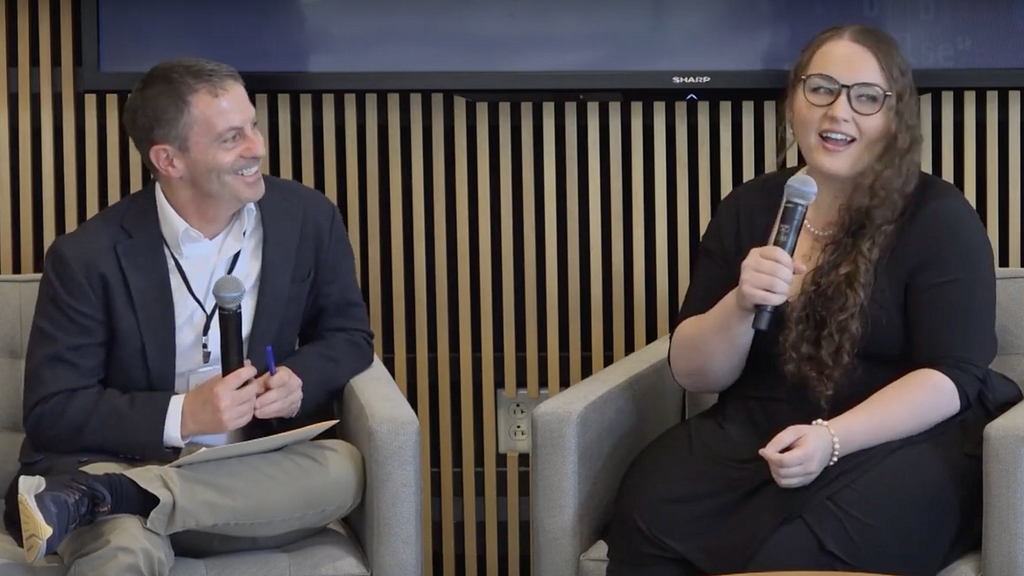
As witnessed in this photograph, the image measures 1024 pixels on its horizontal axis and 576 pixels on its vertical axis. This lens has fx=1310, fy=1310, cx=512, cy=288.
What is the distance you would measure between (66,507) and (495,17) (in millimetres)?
1553

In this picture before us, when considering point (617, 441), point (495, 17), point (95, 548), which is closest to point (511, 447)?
point (617, 441)

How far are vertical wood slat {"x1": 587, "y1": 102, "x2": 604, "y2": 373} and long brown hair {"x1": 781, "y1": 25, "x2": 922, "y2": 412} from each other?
2.97 feet

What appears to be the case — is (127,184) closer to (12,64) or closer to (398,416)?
(12,64)

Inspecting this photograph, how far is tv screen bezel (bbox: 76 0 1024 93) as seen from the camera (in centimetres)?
302

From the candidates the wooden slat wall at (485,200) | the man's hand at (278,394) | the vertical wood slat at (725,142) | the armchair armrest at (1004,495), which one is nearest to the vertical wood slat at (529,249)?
the wooden slat wall at (485,200)

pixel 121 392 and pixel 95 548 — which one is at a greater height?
pixel 121 392

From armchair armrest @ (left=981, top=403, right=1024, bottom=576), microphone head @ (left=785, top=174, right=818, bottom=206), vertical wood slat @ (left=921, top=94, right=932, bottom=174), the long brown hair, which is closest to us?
microphone head @ (left=785, top=174, right=818, bottom=206)

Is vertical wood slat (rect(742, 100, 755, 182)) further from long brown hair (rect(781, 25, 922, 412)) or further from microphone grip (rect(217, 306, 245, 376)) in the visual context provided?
microphone grip (rect(217, 306, 245, 376))

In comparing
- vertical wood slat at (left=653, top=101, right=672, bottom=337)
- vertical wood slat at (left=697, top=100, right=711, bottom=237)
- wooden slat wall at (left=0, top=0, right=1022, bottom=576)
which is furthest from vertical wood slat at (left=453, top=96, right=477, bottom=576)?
vertical wood slat at (left=697, top=100, right=711, bottom=237)

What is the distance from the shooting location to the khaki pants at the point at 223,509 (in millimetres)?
2088

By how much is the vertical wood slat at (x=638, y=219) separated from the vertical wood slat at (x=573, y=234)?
0.45ft

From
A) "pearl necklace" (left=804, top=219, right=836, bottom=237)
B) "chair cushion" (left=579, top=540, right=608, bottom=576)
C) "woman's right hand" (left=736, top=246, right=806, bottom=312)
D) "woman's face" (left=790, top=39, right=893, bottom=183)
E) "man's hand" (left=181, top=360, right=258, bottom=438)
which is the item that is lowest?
"chair cushion" (left=579, top=540, right=608, bottom=576)

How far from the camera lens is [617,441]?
2.49 m

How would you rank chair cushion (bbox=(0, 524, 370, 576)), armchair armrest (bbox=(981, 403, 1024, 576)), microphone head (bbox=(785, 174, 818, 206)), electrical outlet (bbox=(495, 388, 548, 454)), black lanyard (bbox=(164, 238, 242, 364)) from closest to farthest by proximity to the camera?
1. microphone head (bbox=(785, 174, 818, 206))
2. armchair armrest (bbox=(981, 403, 1024, 576))
3. chair cushion (bbox=(0, 524, 370, 576))
4. black lanyard (bbox=(164, 238, 242, 364))
5. electrical outlet (bbox=(495, 388, 548, 454))
